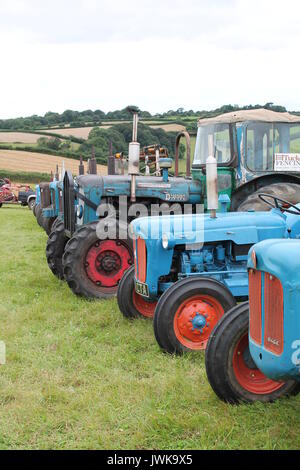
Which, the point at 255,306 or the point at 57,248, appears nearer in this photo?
the point at 255,306

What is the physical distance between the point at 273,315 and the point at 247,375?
88cm

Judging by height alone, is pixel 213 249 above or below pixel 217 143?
below

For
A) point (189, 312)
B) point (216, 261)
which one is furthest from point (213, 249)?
point (189, 312)

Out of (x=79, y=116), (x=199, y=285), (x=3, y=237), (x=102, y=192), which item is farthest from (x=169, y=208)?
(x=79, y=116)

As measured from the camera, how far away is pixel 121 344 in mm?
4809

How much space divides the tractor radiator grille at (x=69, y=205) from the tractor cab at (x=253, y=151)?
1.73 meters

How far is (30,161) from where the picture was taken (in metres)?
37.9

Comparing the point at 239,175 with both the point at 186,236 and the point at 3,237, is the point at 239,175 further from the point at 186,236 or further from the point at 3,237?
the point at 3,237

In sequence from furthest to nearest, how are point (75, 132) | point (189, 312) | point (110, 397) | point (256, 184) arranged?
point (75, 132)
point (256, 184)
point (189, 312)
point (110, 397)

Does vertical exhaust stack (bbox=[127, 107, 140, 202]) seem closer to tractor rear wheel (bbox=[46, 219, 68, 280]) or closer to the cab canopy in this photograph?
the cab canopy

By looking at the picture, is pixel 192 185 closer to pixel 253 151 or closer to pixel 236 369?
pixel 253 151

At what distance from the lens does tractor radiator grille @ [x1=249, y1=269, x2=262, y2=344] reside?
9.27ft

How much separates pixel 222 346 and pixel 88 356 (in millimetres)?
1527

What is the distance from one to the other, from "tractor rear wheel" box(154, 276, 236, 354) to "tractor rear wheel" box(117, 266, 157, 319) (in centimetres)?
107
